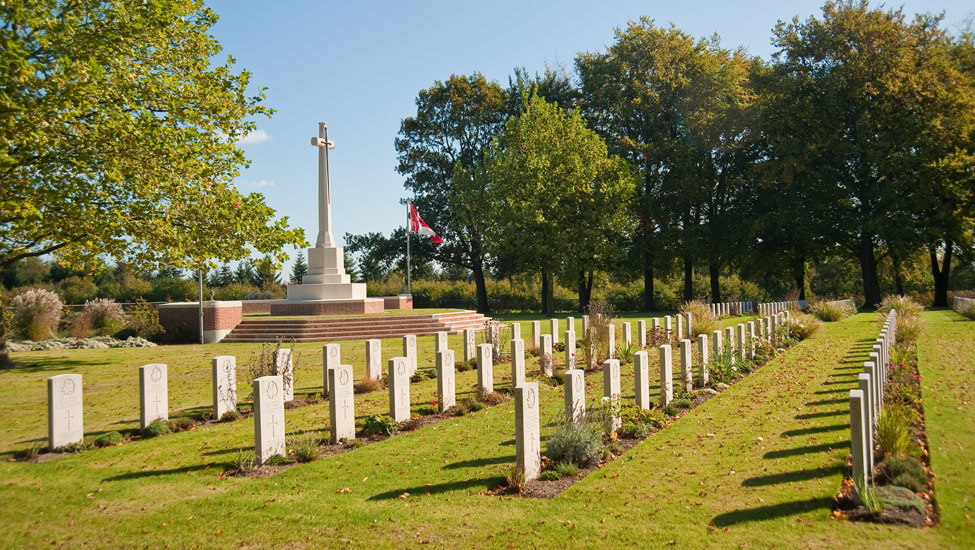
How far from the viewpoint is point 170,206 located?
55.1ft

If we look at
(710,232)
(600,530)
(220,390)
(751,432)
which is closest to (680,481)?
(600,530)

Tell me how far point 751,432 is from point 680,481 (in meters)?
2.29

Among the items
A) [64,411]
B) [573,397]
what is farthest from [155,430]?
[573,397]

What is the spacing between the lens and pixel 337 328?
78.5 feet

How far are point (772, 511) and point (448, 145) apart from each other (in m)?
44.2

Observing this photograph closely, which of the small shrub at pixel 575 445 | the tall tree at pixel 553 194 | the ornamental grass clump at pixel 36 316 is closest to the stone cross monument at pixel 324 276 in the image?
the ornamental grass clump at pixel 36 316

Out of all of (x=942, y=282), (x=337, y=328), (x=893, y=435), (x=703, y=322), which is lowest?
(x=893, y=435)

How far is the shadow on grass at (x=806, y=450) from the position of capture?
24.2ft

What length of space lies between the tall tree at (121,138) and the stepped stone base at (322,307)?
9.05 meters

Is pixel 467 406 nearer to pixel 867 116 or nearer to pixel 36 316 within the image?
pixel 36 316

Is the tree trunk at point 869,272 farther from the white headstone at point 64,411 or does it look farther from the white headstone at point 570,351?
the white headstone at point 64,411

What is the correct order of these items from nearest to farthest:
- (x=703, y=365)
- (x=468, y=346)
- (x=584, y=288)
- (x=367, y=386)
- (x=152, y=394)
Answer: (x=152, y=394) < (x=703, y=365) < (x=367, y=386) < (x=468, y=346) < (x=584, y=288)

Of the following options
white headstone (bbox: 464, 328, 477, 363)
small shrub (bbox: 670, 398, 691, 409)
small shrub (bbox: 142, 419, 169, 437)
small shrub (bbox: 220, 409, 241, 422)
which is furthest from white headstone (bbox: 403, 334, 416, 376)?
small shrub (bbox: 670, 398, 691, 409)

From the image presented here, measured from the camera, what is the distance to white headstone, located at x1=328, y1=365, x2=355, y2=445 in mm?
8703
